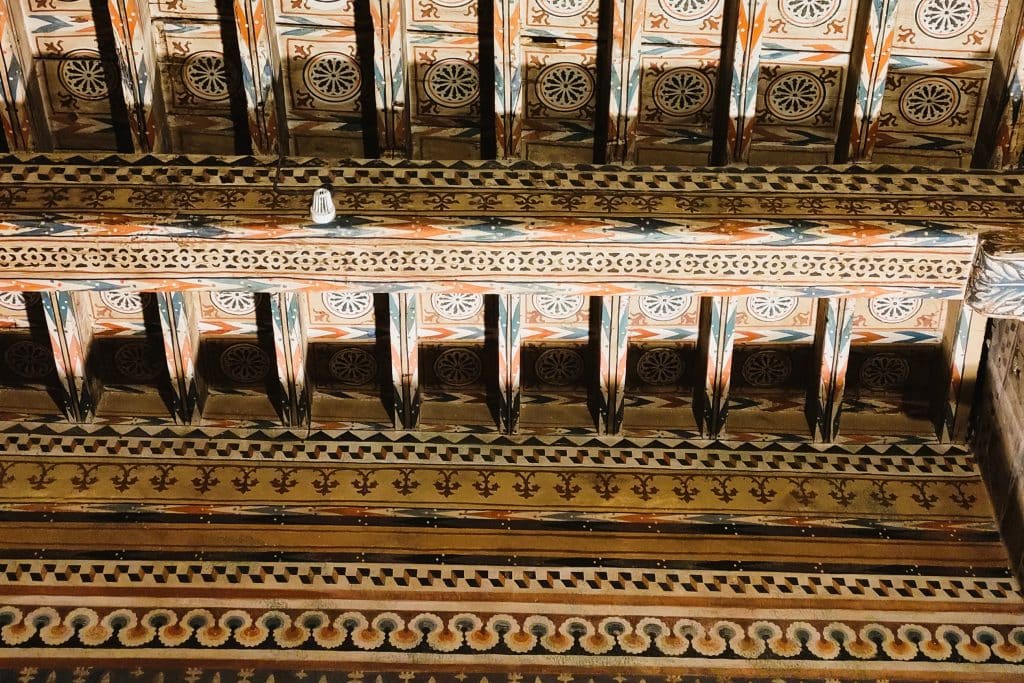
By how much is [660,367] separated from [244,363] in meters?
2.23

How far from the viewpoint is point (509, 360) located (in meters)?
5.90

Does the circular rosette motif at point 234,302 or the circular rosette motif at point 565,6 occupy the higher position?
the circular rosette motif at point 565,6

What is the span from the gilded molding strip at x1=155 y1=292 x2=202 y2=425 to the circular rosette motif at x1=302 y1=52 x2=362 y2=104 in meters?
1.24

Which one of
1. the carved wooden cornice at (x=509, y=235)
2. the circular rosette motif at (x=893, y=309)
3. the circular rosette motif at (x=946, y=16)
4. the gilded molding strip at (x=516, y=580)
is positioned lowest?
the gilded molding strip at (x=516, y=580)

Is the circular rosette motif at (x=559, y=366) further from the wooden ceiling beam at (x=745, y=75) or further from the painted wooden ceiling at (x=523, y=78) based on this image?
the wooden ceiling beam at (x=745, y=75)

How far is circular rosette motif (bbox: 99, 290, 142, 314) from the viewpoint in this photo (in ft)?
19.3

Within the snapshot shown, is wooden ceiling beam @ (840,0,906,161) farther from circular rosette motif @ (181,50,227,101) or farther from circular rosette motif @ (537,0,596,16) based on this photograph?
circular rosette motif @ (181,50,227,101)

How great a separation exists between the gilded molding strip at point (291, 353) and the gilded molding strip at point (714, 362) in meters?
2.07

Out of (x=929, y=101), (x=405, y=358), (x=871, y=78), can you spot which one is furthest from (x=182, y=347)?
(x=929, y=101)

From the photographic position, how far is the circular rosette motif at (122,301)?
19.3ft

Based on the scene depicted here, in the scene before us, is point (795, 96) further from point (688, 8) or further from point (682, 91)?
point (688, 8)

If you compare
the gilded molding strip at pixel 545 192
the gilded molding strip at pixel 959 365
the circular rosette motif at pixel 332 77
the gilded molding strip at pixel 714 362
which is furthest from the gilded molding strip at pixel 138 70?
the gilded molding strip at pixel 959 365

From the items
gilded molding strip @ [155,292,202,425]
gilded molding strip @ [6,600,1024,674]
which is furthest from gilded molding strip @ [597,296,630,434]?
gilded molding strip @ [155,292,202,425]

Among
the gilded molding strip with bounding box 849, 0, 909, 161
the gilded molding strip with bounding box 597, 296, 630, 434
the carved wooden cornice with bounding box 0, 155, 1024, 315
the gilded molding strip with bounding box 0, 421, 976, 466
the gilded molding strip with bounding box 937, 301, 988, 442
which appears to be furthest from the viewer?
the gilded molding strip with bounding box 0, 421, 976, 466
